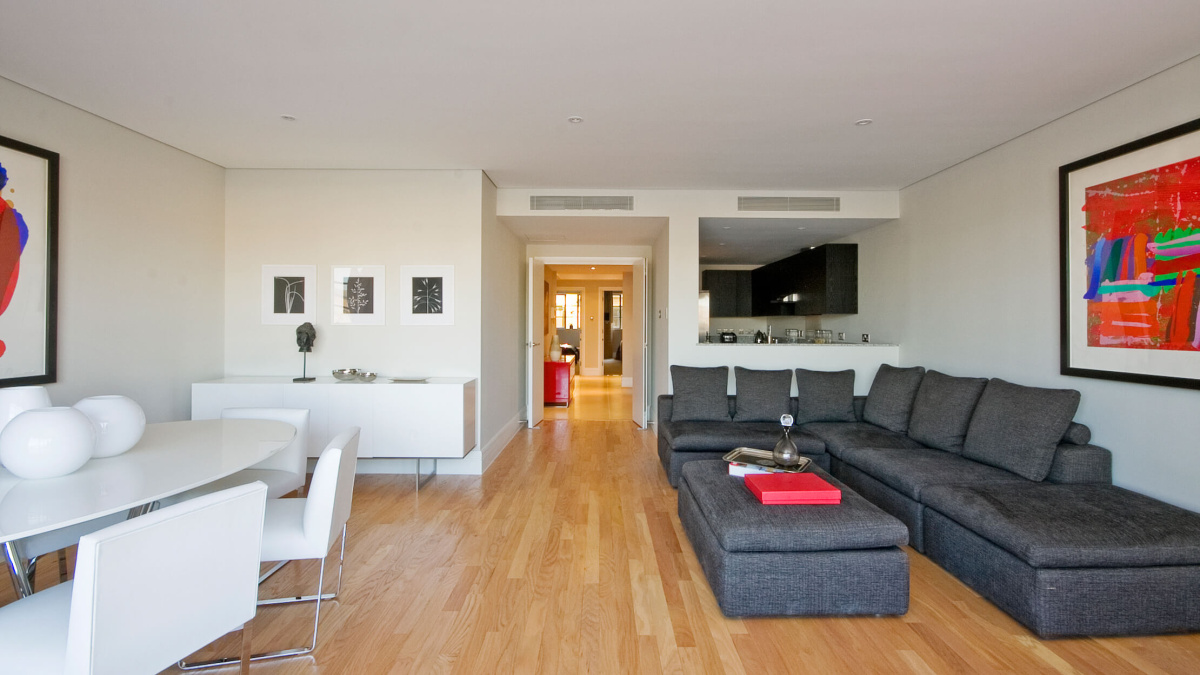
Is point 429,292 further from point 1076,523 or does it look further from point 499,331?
point 1076,523

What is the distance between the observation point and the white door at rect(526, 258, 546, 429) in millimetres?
6539

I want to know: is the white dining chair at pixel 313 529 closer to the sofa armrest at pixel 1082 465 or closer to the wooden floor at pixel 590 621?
the wooden floor at pixel 590 621

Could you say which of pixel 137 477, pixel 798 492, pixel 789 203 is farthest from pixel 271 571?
pixel 789 203

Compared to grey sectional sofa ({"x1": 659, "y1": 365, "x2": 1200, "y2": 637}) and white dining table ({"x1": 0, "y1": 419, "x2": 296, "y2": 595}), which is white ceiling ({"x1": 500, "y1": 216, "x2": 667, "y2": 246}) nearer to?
grey sectional sofa ({"x1": 659, "y1": 365, "x2": 1200, "y2": 637})

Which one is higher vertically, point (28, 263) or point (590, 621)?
point (28, 263)

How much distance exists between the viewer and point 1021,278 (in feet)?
11.8

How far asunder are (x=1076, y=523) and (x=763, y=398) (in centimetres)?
241

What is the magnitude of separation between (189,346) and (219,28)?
2.74 m

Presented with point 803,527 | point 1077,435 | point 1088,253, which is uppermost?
point 1088,253

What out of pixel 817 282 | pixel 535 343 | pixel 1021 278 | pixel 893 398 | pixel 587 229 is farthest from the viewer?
pixel 535 343

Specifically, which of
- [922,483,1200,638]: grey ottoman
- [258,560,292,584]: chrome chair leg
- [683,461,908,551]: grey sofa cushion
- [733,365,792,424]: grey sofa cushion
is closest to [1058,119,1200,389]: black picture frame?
[922,483,1200,638]: grey ottoman

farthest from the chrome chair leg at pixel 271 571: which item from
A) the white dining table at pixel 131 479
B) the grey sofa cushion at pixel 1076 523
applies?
the grey sofa cushion at pixel 1076 523

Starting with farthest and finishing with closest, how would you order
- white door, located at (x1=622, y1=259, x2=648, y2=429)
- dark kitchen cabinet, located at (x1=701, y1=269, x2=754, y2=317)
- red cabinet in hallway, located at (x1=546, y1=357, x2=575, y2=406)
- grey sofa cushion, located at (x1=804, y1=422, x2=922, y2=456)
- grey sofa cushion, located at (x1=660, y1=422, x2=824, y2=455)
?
1. dark kitchen cabinet, located at (x1=701, y1=269, x2=754, y2=317)
2. red cabinet in hallway, located at (x1=546, y1=357, x2=575, y2=406)
3. white door, located at (x1=622, y1=259, x2=648, y2=429)
4. grey sofa cushion, located at (x1=660, y1=422, x2=824, y2=455)
5. grey sofa cushion, located at (x1=804, y1=422, x2=922, y2=456)

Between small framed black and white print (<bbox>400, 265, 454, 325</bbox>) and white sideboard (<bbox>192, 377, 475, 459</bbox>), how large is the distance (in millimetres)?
715
